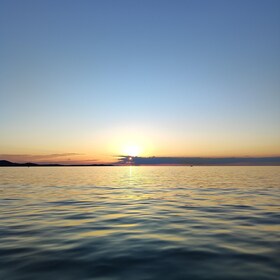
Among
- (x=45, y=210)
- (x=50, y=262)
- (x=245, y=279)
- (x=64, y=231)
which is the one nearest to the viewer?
(x=245, y=279)

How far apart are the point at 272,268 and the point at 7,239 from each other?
10558 millimetres

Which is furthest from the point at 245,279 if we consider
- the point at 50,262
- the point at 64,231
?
the point at 64,231

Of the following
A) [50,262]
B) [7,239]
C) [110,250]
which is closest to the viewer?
[50,262]

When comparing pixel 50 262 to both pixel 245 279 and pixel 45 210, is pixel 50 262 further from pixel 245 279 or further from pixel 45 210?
pixel 45 210

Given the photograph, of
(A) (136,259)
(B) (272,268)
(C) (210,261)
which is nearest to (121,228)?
(A) (136,259)

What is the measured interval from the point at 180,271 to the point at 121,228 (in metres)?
6.54

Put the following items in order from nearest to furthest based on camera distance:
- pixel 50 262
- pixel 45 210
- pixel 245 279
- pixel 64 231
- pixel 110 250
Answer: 1. pixel 245 279
2. pixel 50 262
3. pixel 110 250
4. pixel 64 231
5. pixel 45 210

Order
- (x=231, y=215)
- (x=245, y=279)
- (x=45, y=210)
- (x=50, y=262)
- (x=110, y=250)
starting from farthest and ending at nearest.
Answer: (x=45, y=210)
(x=231, y=215)
(x=110, y=250)
(x=50, y=262)
(x=245, y=279)

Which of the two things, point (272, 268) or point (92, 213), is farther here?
point (92, 213)

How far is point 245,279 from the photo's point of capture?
809 centimetres

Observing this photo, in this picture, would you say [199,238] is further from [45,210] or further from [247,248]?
[45,210]

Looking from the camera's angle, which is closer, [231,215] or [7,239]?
[7,239]

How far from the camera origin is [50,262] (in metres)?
9.47

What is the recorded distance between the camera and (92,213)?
1970cm
